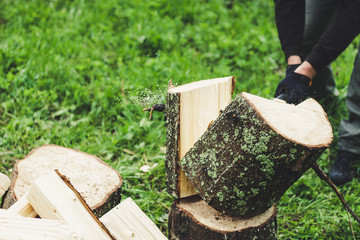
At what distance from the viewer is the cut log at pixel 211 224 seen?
182 cm

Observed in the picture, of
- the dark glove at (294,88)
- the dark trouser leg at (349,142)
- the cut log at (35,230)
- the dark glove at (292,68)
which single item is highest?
the dark glove at (292,68)

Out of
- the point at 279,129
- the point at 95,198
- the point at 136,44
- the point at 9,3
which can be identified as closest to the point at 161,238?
the point at 95,198

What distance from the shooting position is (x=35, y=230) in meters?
1.48

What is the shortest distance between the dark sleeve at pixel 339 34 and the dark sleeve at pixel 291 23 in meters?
0.22

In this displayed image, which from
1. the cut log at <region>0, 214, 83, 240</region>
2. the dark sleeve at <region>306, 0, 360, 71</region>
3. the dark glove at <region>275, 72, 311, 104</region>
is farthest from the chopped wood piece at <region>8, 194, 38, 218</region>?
the dark sleeve at <region>306, 0, 360, 71</region>

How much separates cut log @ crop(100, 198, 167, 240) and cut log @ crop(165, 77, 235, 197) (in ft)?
0.97

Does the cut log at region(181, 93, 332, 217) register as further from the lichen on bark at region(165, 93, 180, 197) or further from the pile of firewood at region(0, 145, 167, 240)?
the pile of firewood at region(0, 145, 167, 240)

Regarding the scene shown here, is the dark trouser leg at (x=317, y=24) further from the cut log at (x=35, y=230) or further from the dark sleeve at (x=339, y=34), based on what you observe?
the cut log at (x=35, y=230)

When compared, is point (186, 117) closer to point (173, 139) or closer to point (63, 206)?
point (173, 139)

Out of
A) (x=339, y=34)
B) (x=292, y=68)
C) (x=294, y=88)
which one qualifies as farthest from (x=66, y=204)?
(x=339, y=34)

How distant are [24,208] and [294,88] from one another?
1.69 metres

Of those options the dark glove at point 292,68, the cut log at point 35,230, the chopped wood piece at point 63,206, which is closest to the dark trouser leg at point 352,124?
the dark glove at point 292,68

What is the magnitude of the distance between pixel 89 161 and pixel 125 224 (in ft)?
2.33

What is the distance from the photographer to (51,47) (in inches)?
150
